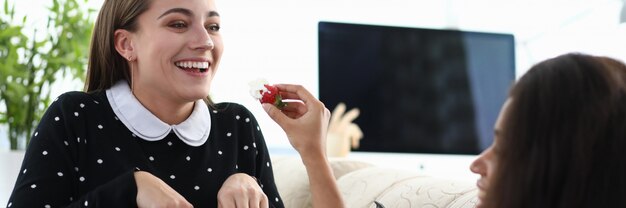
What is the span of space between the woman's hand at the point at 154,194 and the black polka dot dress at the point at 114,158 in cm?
2

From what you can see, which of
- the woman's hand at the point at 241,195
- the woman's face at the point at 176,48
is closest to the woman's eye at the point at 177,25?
the woman's face at the point at 176,48

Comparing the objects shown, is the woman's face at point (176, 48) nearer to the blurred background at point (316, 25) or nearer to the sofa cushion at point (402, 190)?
the sofa cushion at point (402, 190)

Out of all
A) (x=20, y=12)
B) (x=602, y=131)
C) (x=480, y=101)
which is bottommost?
(x=480, y=101)

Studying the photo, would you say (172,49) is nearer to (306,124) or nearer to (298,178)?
(306,124)

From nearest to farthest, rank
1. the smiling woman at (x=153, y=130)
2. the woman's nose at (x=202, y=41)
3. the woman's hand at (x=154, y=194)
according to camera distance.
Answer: the woman's hand at (x=154, y=194)
the smiling woman at (x=153, y=130)
the woman's nose at (x=202, y=41)

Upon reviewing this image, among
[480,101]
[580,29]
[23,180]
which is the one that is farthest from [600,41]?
[23,180]

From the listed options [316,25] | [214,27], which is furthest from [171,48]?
[316,25]

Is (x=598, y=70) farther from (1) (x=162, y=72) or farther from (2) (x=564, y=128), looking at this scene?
(1) (x=162, y=72)

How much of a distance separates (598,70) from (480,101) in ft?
8.88

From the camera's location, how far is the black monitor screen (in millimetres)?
3508

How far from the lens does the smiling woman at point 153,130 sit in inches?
62.7

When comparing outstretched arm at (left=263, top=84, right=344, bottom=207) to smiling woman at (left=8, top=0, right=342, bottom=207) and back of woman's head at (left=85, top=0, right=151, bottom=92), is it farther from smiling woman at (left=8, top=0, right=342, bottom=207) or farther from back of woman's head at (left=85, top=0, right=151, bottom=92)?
back of woman's head at (left=85, top=0, right=151, bottom=92)

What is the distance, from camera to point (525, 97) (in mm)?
1004

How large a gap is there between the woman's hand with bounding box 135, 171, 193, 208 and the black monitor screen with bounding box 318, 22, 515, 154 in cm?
195
